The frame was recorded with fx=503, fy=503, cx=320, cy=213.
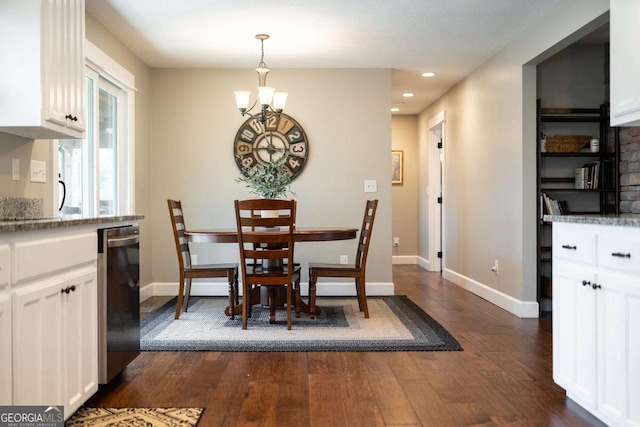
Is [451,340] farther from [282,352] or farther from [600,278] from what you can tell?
[600,278]

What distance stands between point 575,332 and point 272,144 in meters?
3.60

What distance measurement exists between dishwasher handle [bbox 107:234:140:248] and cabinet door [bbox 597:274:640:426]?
6.98 ft

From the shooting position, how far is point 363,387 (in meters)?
2.50

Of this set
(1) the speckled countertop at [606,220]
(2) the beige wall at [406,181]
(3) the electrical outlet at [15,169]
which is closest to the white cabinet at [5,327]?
(3) the electrical outlet at [15,169]

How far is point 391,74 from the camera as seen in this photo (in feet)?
17.7

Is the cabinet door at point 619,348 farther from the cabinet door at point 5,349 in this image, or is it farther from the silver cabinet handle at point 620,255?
the cabinet door at point 5,349

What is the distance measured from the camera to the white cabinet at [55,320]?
64.5 inches

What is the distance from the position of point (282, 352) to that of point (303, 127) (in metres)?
2.73

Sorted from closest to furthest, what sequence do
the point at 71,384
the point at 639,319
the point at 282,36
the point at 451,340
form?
the point at 639,319
the point at 71,384
the point at 451,340
the point at 282,36

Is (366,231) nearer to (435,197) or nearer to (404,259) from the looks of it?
(435,197)

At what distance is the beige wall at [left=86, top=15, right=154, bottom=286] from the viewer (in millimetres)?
4695

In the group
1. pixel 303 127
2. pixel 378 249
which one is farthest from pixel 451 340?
pixel 303 127

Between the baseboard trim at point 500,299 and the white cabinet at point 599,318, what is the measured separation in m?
1.81

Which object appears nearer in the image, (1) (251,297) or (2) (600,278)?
(2) (600,278)
